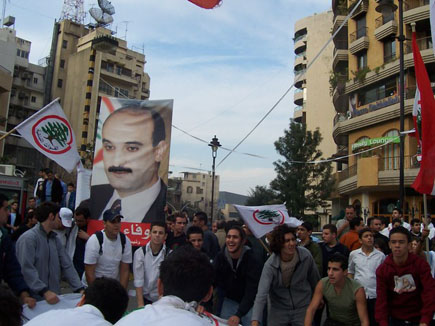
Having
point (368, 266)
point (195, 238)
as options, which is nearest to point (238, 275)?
point (195, 238)

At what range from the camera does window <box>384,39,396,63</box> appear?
29759 mm

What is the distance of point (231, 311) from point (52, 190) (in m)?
7.02

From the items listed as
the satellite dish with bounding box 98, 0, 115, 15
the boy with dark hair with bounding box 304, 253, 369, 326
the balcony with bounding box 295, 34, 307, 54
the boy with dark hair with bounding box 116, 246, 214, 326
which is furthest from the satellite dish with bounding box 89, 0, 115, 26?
the boy with dark hair with bounding box 116, 246, 214, 326

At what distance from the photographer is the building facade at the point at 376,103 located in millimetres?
26938

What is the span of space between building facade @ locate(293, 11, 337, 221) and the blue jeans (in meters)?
42.6

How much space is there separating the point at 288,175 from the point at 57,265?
2780cm

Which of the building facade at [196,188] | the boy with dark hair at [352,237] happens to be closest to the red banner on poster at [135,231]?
the boy with dark hair at [352,237]

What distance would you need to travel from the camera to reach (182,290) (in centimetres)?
241

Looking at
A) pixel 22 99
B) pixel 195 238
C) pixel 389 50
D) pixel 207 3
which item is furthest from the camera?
pixel 22 99

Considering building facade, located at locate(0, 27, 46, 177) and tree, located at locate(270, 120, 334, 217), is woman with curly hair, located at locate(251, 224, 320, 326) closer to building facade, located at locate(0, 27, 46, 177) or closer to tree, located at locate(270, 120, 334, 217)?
tree, located at locate(270, 120, 334, 217)

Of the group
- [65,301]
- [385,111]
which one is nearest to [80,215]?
[65,301]

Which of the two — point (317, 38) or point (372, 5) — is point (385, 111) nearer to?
point (372, 5)

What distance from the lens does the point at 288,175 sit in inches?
1270

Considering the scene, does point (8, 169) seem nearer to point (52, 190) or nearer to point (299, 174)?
point (52, 190)
